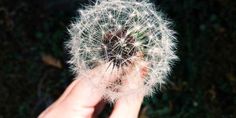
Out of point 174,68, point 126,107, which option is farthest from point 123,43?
point 174,68

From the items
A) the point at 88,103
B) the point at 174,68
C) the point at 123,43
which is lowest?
the point at 88,103

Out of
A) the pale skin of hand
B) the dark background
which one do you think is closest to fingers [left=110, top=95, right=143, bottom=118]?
the pale skin of hand

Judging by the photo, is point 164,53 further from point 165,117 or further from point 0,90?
point 0,90

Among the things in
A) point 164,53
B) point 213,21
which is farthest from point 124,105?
point 213,21

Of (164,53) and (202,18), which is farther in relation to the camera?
(202,18)

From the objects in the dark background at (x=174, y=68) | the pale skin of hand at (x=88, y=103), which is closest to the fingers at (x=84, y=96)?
the pale skin of hand at (x=88, y=103)

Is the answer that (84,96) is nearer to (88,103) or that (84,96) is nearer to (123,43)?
(88,103)
